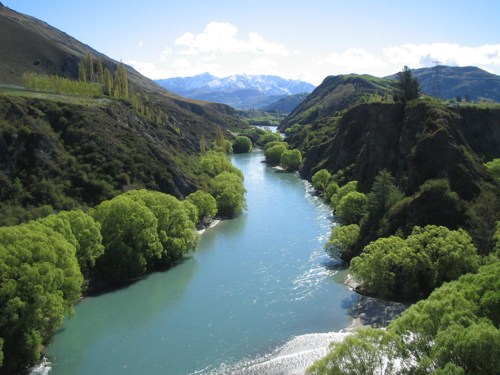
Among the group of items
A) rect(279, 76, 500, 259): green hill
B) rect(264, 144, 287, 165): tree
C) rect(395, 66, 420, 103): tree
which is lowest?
rect(264, 144, 287, 165): tree

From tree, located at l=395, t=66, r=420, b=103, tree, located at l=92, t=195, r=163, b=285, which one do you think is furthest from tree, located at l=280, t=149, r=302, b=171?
tree, located at l=92, t=195, r=163, b=285

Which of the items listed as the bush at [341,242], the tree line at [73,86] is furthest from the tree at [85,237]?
the tree line at [73,86]

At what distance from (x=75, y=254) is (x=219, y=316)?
1727 cm

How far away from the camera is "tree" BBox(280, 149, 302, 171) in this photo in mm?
163125

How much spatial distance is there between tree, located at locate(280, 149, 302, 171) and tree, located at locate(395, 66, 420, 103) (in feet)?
213

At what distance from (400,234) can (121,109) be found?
77133 millimetres

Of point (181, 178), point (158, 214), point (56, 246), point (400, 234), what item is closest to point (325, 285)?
point (400, 234)

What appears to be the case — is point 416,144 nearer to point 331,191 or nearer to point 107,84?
point 331,191

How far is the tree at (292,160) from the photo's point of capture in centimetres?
16312

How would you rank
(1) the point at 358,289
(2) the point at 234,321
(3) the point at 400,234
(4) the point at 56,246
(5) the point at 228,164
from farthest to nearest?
(5) the point at 228,164 < (3) the point at 400,234 < (1) the point at 358,289 < (2) the point at 234,321 < (4) the point at 56,246

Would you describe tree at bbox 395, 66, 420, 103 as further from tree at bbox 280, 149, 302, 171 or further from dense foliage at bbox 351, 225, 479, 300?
tree at bbox 280, 149, 302, 171

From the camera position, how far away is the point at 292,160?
534 ft

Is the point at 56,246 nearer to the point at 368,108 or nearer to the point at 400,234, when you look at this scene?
the point at 400,234

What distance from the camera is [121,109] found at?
11600cm
